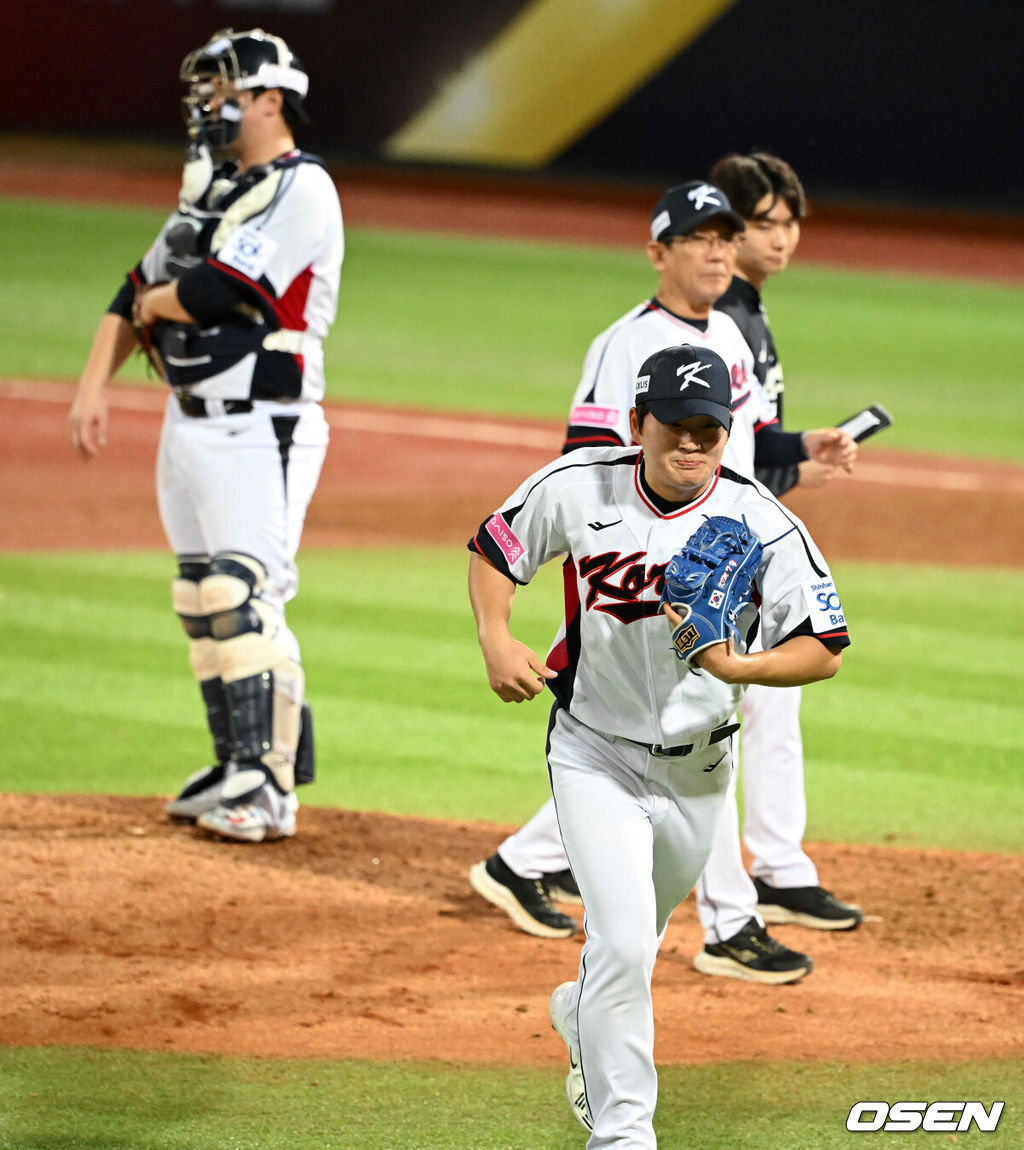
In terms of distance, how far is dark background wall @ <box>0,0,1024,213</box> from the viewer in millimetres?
26812

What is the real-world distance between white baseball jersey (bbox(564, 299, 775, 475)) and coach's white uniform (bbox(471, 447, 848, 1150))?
82 centimetres

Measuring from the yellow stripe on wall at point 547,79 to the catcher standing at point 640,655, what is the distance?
25.1 meters

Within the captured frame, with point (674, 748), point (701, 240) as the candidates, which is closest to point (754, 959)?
point (674, 748)

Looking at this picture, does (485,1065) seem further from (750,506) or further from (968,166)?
(968,166)

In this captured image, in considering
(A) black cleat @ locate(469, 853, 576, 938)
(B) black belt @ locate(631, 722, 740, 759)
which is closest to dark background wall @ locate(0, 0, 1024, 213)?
(A) black cleat @ locate(469, 853, 576, 938)

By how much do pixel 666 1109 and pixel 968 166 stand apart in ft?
84.1

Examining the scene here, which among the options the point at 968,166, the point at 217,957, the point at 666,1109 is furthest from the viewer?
the point at 968,166

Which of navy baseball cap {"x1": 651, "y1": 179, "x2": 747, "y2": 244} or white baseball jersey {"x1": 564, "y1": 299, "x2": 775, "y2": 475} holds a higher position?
navy baseball cap {"x1": 651, "y1": 179, "x2": 747, "y2": 244}

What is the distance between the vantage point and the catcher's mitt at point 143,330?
574 cm

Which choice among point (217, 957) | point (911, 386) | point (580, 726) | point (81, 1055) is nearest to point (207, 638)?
point (217, 957)

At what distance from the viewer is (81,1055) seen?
4.11 m

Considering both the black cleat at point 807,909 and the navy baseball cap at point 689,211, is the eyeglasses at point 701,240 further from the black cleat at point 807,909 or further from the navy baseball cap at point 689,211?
the black cleat at point 807,909

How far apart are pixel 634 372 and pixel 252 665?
1790 mm

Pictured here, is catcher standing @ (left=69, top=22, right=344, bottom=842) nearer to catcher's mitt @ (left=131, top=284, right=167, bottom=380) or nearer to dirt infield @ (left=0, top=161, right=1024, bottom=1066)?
catcher's mitt @ (left=131, top=284, right=167, bottom=380)
